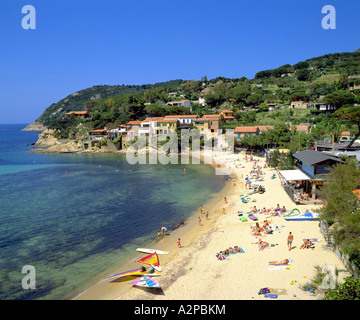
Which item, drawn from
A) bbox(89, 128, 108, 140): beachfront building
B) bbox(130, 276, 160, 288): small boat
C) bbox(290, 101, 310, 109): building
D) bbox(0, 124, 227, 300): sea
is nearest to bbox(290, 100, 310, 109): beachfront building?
bbox(290, 101, 310, 109): building

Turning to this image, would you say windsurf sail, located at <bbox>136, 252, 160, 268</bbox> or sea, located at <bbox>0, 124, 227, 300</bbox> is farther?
windsurf sail, located at <bbox>136, 252, 160, 268</bbox>

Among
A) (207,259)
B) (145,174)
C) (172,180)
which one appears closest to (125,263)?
(207,259)

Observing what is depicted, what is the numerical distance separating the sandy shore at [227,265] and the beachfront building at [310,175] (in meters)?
1.65

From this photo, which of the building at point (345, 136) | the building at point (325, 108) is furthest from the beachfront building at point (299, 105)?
the building at point (345, 136)

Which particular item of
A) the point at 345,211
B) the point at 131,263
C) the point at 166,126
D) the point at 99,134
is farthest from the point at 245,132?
the point at 131,263

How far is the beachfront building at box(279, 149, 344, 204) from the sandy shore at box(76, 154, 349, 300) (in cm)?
165

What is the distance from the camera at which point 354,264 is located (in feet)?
41.8

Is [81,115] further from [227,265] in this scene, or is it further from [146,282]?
[227,265]

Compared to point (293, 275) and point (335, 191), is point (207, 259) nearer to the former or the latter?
point (293, 275)

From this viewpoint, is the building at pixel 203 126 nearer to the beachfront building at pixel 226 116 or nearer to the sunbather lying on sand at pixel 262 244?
the beachfront building at pixel 226 116

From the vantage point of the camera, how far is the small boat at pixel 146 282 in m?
14.4

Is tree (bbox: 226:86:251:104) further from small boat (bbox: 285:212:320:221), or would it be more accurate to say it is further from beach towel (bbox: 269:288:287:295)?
beach towel (bbox: 269:288:287:295)

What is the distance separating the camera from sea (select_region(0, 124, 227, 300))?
54.7ft
